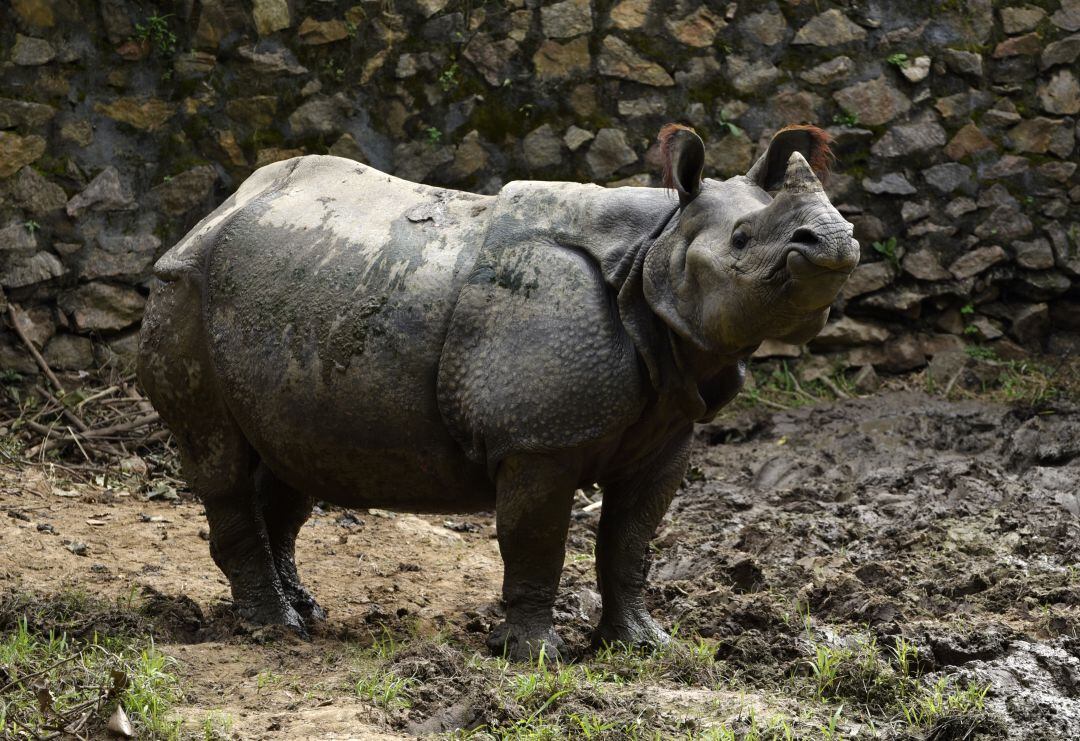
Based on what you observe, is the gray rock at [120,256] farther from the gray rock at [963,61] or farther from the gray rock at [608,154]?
the gray rock at [963,61]

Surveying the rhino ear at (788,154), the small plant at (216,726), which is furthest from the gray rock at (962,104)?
the small plant at (216,726)

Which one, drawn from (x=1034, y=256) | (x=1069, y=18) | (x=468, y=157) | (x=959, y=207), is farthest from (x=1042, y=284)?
(x=468, y=157)

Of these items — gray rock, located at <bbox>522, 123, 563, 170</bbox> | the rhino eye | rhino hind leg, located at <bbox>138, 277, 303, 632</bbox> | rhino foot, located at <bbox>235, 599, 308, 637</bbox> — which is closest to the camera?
the rhino eye

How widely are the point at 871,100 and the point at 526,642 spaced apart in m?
5.68

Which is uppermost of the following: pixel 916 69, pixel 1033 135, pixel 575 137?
pixel 916 69

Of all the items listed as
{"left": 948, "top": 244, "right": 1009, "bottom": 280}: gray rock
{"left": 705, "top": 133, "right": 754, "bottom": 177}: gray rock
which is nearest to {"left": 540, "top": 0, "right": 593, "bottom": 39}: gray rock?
{"left": 705, "top": 133, "right": 754, "bottom": 177}: gray rock

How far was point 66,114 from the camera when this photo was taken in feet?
26.4

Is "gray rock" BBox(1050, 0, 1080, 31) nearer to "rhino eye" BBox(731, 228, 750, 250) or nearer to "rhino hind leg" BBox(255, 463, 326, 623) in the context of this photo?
"rhino eye" BBox(731, 228, 750, 250)

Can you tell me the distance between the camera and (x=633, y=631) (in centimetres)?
475

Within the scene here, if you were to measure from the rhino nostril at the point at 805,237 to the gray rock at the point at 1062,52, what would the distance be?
6.04m

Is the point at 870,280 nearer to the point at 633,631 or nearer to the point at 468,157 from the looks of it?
the point at 468,157

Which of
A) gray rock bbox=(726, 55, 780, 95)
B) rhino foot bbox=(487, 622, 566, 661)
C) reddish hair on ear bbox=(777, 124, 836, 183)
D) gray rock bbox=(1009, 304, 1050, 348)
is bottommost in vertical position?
A: gray rock bbox=(1009, 304, 1050, 348)

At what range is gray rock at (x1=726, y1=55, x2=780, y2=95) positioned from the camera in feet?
29.4

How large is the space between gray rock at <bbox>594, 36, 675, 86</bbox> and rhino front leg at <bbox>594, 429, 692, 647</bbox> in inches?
178
